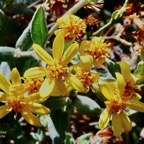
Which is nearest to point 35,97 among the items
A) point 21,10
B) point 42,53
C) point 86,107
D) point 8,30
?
point 42,53

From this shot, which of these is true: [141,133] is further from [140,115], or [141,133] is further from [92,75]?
[92,75]

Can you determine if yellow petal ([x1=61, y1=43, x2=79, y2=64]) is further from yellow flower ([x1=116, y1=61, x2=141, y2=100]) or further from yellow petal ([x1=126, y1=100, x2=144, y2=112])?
yellow petal ([x1=126, y1=100, x2=144, y2=112])

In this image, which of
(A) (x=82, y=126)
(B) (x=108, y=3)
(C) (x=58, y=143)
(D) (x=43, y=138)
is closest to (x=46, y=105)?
(C) (x=58, y=143)

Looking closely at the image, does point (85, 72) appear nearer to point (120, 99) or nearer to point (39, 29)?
point (120, 99)

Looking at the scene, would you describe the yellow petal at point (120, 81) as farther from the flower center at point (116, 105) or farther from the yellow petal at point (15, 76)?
the yellow petal at point (15, 76)

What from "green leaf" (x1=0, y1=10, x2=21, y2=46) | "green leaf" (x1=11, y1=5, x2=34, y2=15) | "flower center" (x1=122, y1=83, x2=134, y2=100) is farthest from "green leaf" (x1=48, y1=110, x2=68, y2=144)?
"green leaf" (x1=11, y1=5, x2=34, y2=15)

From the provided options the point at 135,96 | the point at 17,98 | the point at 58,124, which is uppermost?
the point at 17,98

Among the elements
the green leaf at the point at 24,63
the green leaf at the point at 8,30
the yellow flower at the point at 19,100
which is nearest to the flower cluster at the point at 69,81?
the yellow flower at the point at 19,100
